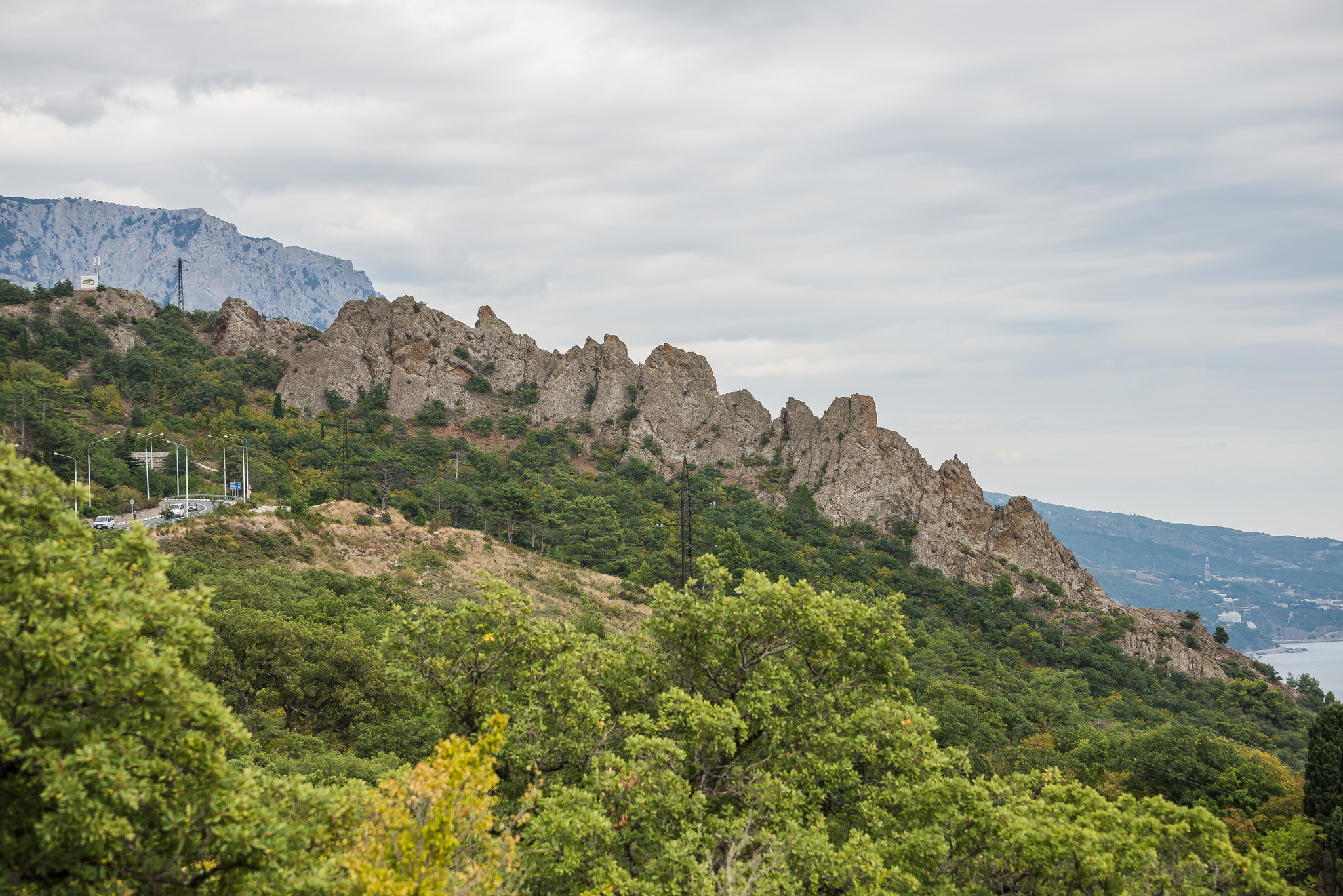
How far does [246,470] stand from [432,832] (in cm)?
7133

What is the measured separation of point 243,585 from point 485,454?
55853mm

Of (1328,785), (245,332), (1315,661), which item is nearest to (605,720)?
(1328,785)

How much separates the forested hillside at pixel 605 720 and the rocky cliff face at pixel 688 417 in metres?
20.4

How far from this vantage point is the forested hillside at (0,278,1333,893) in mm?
7414

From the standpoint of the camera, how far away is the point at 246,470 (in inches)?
2712

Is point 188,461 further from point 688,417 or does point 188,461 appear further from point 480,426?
point 688,417

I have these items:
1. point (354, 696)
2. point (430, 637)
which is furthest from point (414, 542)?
point (430, 637)

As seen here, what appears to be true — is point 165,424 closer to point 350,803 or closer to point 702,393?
point 702,393

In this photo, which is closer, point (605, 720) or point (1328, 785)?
point (605, 720)

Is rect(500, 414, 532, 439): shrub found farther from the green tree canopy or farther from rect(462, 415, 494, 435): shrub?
the green tree canopy

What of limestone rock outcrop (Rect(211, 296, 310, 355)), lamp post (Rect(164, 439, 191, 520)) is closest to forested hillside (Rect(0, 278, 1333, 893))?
lamp post (Rect(164, 439, 191, 520))

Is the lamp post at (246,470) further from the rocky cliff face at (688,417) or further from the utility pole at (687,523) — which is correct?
the utility pole at (687,523)

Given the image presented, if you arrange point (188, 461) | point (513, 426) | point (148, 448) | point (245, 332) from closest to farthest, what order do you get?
point (188, 461)
point (148, 448)
point (245, 332)
point (513, 426)

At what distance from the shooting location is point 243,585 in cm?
3600
